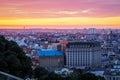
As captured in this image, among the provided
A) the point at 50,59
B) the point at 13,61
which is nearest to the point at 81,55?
the point at 50,59

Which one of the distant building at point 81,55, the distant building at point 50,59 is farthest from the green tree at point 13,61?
the distant building at point 81,55

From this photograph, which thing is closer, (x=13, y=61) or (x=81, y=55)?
(x=13, y=61)

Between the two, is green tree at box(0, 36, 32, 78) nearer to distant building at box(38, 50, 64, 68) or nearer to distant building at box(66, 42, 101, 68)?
distant building at box(38, 50, 64, 68)

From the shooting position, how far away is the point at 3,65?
1116 centimetres

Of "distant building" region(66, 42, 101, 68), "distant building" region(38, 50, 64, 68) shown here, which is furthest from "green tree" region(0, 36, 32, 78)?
"distant building" region(66, 42, 101, 68)

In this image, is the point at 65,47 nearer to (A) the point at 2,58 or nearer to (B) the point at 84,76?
(B) the point at 84,76

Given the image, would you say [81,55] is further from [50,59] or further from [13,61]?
[13,61]

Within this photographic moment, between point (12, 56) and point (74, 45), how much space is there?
38.1 meters

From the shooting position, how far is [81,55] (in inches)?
1962

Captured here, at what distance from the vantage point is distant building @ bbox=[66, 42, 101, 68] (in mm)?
48938

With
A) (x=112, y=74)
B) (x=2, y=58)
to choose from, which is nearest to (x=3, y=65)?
(x=2, y=58)

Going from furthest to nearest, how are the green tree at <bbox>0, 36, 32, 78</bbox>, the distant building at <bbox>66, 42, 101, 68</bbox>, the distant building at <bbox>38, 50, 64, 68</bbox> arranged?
the distant building at <bbox>66, 42, 101, 68</bbox>, the distant building at <bbox>38, 50, 64, 68</bbox>, the green tree at <bbox>0, 36, 32, 78</bbox>

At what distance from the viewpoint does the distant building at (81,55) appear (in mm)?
48938

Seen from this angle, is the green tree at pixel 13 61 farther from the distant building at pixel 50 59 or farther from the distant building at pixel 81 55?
the distant building at pixel 81 55
